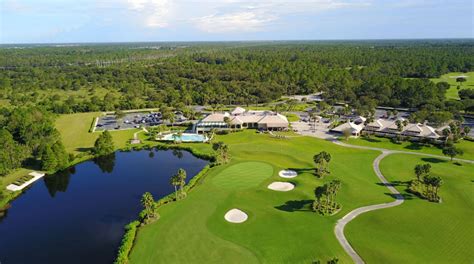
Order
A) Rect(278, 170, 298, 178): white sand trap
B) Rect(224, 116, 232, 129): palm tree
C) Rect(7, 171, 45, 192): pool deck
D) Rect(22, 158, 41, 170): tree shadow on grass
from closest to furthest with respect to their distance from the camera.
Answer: Rect(7, 171, 45, 192): pool deck → Rect(278, 170, 298, 178): white sand trap → Rect(22, 158, 41, 170): tree shadow on grass → Rect(224, 116, 232, 129): palm tree

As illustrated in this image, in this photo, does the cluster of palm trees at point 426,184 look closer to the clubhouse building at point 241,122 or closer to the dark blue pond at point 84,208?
the dark blue pond at point 84,208

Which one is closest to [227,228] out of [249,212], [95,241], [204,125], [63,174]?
[249,212]

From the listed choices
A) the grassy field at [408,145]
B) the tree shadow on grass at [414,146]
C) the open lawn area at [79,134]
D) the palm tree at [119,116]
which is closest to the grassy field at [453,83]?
the grassy field at [408,145]

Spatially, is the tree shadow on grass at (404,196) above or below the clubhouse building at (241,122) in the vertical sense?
below

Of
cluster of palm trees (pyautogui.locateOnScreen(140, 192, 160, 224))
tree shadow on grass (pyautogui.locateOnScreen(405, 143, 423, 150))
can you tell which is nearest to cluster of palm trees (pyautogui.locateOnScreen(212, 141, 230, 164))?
cluster of palm trees (pyautogui.locateOnScreen(140, 192, 160, 224))

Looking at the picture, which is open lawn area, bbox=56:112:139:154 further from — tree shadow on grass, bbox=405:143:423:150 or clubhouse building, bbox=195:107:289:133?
tree shadow on grass, bbox=405:143:423:150

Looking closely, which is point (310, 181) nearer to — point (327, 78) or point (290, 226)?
point (290, 226)
